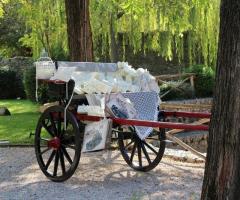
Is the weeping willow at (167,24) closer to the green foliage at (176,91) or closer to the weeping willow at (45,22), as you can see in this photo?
the weeping willow at (45,22)

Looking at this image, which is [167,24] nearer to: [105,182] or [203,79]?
[203,79]

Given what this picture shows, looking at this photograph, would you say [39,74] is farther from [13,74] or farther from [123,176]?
[13,74]

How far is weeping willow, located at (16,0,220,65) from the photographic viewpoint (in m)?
15.1

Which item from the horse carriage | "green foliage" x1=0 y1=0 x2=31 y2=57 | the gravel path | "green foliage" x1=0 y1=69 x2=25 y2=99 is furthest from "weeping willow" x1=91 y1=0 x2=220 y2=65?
"green foliage" x1=0 y1=0 x2=31 y2=57

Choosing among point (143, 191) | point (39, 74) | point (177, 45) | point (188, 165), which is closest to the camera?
point (143, 191)

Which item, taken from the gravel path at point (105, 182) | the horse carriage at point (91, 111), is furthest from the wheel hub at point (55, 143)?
the gravel path at point (105, 182)

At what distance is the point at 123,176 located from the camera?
716 cm

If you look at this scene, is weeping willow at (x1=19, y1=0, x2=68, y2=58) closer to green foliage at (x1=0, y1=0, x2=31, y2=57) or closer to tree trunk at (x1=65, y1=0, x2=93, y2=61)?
tree trunk at (x1=65, y1=0, x2=93, y2=61)

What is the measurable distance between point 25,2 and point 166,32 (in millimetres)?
4855

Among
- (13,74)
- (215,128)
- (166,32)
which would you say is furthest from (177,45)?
(215,128)

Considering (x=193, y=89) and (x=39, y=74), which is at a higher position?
(x=39, y=74)

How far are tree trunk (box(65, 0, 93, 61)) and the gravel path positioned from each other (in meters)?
2.81

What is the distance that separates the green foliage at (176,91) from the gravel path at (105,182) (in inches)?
356

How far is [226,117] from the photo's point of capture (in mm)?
3709
